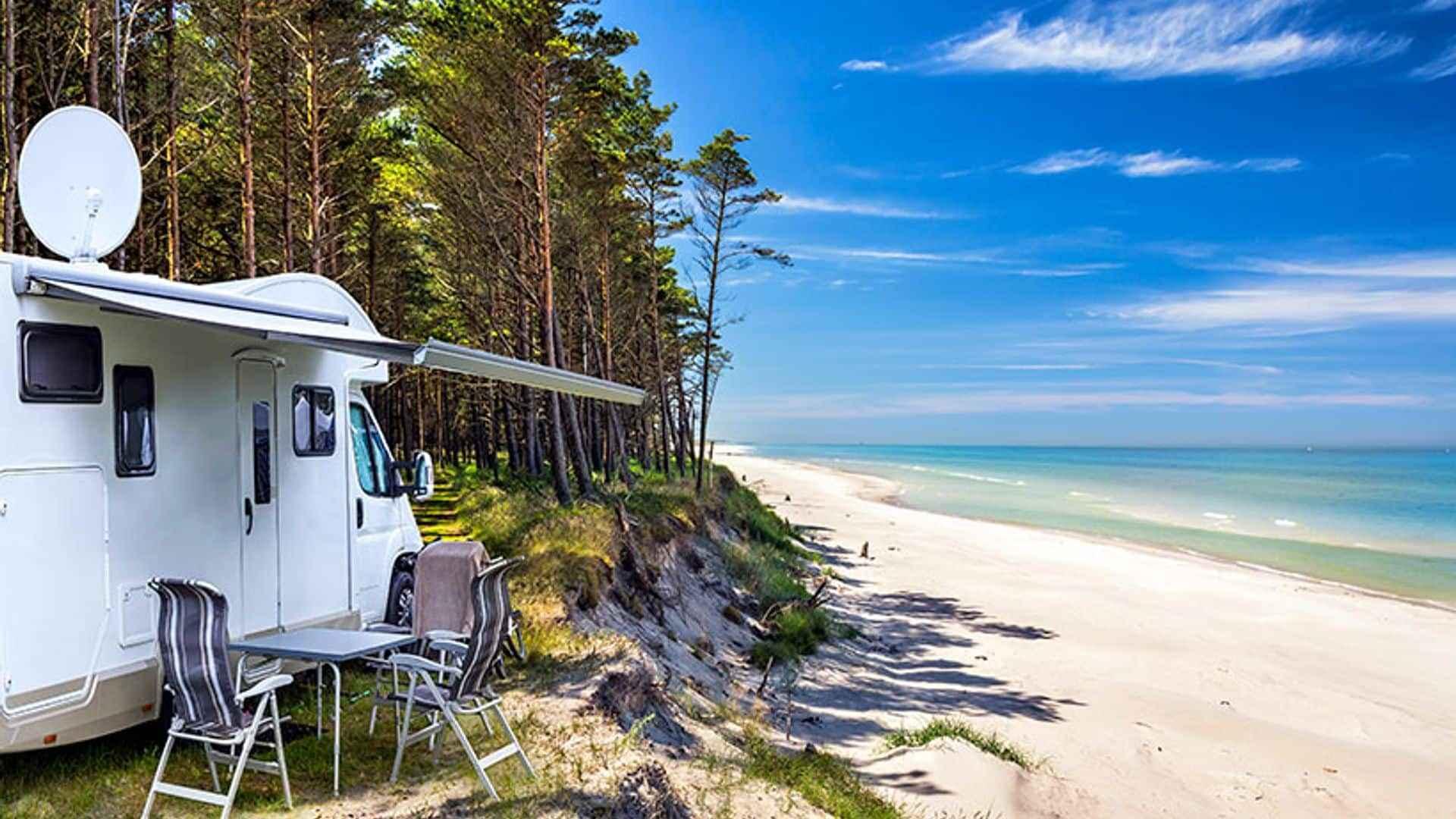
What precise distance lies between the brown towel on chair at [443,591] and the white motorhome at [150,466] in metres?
0.45

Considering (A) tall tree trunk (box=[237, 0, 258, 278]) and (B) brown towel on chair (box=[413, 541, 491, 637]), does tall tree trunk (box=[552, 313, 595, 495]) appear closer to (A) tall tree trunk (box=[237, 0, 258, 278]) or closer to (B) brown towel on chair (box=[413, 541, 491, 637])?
(A) tall tree trunk (box=[237, 0, 258, 278])

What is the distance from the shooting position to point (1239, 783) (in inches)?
332

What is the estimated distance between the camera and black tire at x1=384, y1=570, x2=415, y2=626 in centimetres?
696

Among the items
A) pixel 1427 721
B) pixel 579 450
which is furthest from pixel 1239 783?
A: pixel 579 450

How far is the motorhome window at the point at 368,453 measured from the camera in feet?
22.0

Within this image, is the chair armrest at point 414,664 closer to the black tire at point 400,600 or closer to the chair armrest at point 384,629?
the chair armrest at point 384,629

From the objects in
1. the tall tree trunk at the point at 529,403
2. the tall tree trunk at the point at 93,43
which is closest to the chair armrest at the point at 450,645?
the tall tree trunk at the point at 93,43

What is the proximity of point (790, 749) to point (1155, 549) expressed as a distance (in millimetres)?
22870

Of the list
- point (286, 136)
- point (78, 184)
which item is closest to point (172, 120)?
point (286, 136)

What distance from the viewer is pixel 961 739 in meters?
8.08

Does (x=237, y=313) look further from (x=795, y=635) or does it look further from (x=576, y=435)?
(x=576, y=435)

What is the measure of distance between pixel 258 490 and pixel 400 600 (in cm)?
187

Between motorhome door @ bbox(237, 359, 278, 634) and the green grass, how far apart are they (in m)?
5.54

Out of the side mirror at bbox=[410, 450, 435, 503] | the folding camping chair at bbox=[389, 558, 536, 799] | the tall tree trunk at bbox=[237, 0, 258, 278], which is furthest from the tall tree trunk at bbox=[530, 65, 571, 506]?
the folding camping chair at bbox=[389, 558, 536, 799]
